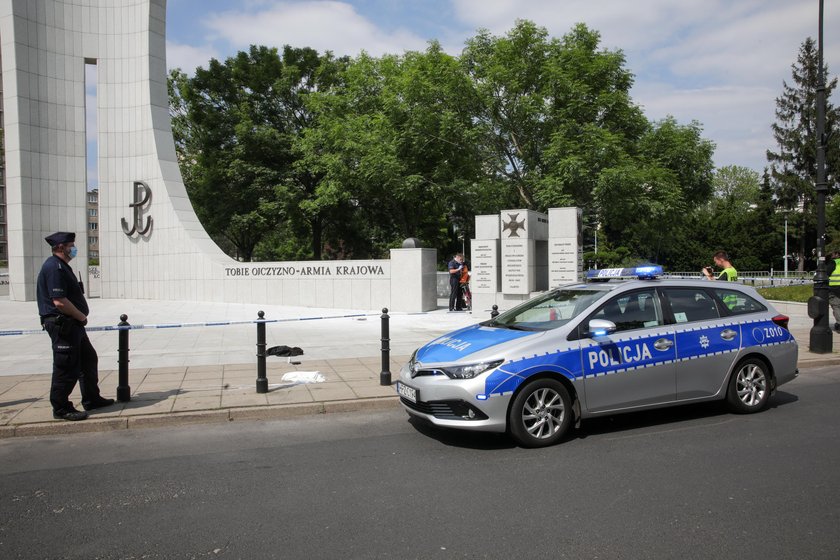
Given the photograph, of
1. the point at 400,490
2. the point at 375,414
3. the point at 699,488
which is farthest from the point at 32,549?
the point at 699,488

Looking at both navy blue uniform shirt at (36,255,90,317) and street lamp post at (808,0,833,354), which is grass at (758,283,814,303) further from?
A: navy blue uniform shirt at (36,255,90,317)

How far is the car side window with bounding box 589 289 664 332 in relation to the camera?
244 inches

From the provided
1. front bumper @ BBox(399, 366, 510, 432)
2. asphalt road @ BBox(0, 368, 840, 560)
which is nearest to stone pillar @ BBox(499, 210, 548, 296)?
asphalt road @ BBox(0, 368, 840, 560)

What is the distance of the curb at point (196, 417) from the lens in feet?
20.9

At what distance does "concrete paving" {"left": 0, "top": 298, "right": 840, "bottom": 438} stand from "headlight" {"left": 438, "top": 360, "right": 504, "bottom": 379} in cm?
207

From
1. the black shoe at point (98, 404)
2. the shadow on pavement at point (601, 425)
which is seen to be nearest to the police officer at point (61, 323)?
the black shoe at point (98, 404)

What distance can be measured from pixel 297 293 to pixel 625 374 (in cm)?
1610

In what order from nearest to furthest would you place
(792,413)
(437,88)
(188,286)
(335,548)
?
1. (335,548)
2. (792,413)
3. (188,286)
4. (437,88)

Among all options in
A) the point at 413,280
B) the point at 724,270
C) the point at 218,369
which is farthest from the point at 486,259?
the point at 218,369

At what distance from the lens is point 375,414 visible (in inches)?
282

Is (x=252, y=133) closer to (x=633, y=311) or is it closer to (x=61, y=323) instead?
(x=61, y=323)

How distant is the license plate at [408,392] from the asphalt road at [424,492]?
0.44 meters

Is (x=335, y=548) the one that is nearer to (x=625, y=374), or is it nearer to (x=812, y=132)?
(x=625, y=374)

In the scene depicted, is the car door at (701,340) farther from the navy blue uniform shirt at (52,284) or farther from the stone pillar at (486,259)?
the stone pillar at (486,259)
